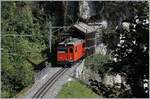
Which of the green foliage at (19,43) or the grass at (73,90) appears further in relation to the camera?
the green foliage at (19,43)

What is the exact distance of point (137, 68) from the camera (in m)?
8.98

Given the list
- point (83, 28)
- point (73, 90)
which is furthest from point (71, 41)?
point (73, 90)

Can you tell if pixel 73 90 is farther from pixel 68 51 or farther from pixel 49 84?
pixel 68 51

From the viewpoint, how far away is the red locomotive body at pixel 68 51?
→ 29745mm

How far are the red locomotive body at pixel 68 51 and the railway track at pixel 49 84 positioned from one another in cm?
61

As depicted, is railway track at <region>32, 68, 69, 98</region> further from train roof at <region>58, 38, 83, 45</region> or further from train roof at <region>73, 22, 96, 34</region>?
train roof at <region>73, 22, 96, 34</region>

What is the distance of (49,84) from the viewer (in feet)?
86.6

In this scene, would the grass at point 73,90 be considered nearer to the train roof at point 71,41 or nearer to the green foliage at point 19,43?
the green foliage at point 19,43

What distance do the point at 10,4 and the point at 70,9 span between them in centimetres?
777

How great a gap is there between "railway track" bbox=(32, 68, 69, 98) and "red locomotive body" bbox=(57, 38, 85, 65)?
607mm

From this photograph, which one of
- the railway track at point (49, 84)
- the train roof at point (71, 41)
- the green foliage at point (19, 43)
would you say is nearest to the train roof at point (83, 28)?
the train roof at point (71, 41)

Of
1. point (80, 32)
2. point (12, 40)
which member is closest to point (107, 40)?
point (12, 40)

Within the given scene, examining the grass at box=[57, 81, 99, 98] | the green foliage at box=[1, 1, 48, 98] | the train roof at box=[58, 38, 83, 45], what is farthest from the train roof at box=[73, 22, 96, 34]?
the grass at box=[57, 81, 99, 98]

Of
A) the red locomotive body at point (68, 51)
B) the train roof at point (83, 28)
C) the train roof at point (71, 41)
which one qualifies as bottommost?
the red locomotive body at point (68, 51)
